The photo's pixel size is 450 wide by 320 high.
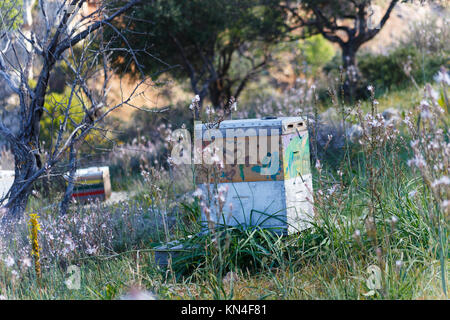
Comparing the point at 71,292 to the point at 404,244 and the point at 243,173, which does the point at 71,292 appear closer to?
the point at 243,173

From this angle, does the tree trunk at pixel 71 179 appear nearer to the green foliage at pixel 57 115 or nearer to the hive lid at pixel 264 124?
the green foliage at pixel 57 115

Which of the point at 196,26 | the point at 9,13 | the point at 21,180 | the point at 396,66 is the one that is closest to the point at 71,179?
the point at 21,180

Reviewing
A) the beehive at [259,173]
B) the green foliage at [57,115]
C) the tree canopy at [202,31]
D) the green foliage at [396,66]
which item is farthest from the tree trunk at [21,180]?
the green foliage at [396,66]

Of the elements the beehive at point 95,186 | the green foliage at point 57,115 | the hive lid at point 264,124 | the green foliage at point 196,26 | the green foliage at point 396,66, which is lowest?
the beehive at point 95,186

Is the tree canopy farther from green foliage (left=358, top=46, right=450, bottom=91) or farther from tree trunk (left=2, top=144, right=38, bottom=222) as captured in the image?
tree trunk (left=2, top=144, right=38, bottom=222)

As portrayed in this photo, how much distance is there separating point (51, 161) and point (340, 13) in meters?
8.26

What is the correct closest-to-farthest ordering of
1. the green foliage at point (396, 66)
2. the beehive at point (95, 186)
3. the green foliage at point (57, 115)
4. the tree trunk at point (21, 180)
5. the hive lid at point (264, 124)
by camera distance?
the hive lid at point (264, 124)
the tree trunk at point (21, 180)
the green foliage at point (57, 115)
the beehive at point (95, 186)
the green foliage at point (396, 66)

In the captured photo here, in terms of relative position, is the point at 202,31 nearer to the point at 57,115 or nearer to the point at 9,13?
the point at 57,115

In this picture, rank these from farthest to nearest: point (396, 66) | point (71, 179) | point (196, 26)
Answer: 1. point (396, 66)
2. point (196, 26)
3. point (71, 179)

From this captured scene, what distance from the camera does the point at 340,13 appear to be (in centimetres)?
1143

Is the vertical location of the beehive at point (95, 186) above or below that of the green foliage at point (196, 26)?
below

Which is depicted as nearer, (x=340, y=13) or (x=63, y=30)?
(x=63, y=30)

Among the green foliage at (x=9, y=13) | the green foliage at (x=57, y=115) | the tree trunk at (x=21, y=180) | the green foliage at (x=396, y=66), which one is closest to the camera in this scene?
the tree trunk at (x=21, y=180)
